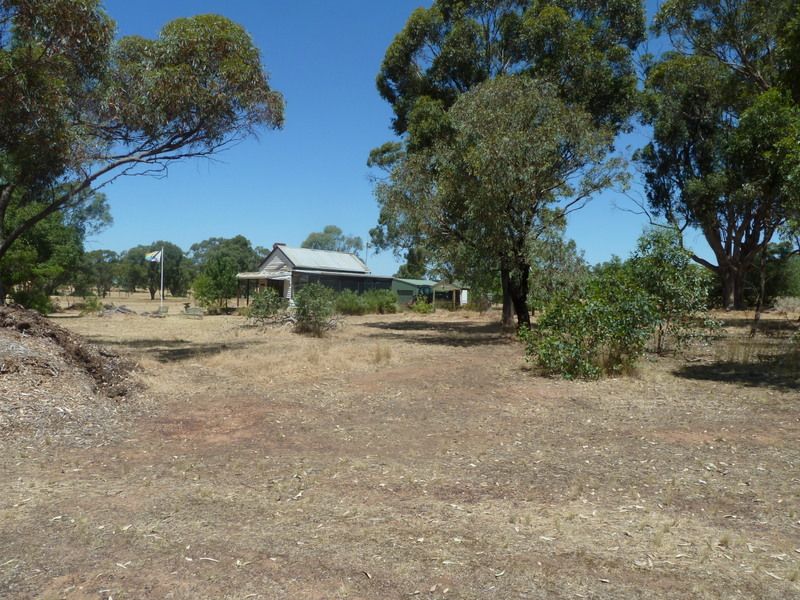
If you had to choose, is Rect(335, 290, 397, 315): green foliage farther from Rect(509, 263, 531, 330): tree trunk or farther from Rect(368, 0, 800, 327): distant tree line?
Rect(509, 263, 531, 330): tree trunk

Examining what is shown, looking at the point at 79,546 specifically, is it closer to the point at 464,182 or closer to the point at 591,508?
the point at 591,508

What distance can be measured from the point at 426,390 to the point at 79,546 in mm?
A: 6618

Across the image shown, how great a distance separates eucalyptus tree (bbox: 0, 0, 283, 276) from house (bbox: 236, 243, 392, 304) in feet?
79.1

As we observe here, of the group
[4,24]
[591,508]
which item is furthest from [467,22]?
[591,508]

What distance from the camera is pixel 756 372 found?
1202 cm

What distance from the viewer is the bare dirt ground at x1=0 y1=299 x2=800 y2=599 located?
3678 mm

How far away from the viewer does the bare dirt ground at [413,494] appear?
12.1 feet

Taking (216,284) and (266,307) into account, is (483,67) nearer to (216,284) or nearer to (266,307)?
(266,307)

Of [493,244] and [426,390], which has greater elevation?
[493,244]

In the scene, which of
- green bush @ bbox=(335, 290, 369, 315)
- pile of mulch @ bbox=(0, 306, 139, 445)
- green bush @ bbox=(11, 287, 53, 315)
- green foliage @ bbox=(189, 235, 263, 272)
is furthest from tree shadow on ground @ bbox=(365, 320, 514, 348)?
green foliage @ bbox=(189, 235, 263, 272)

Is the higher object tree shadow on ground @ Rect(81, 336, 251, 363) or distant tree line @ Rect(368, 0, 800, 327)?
distant tree line @ Rect(368, 0, 800, 327)

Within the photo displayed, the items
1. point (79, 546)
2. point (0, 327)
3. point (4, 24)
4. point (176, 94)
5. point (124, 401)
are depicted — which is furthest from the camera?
point (176, 94)

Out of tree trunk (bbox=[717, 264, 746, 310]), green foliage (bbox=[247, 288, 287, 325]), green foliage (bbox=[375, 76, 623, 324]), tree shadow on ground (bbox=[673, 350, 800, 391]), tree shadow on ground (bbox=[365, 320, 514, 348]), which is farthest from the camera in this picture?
tree trunk (bbox=[717, 264, 746, 310])

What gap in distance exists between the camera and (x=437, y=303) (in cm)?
4272
